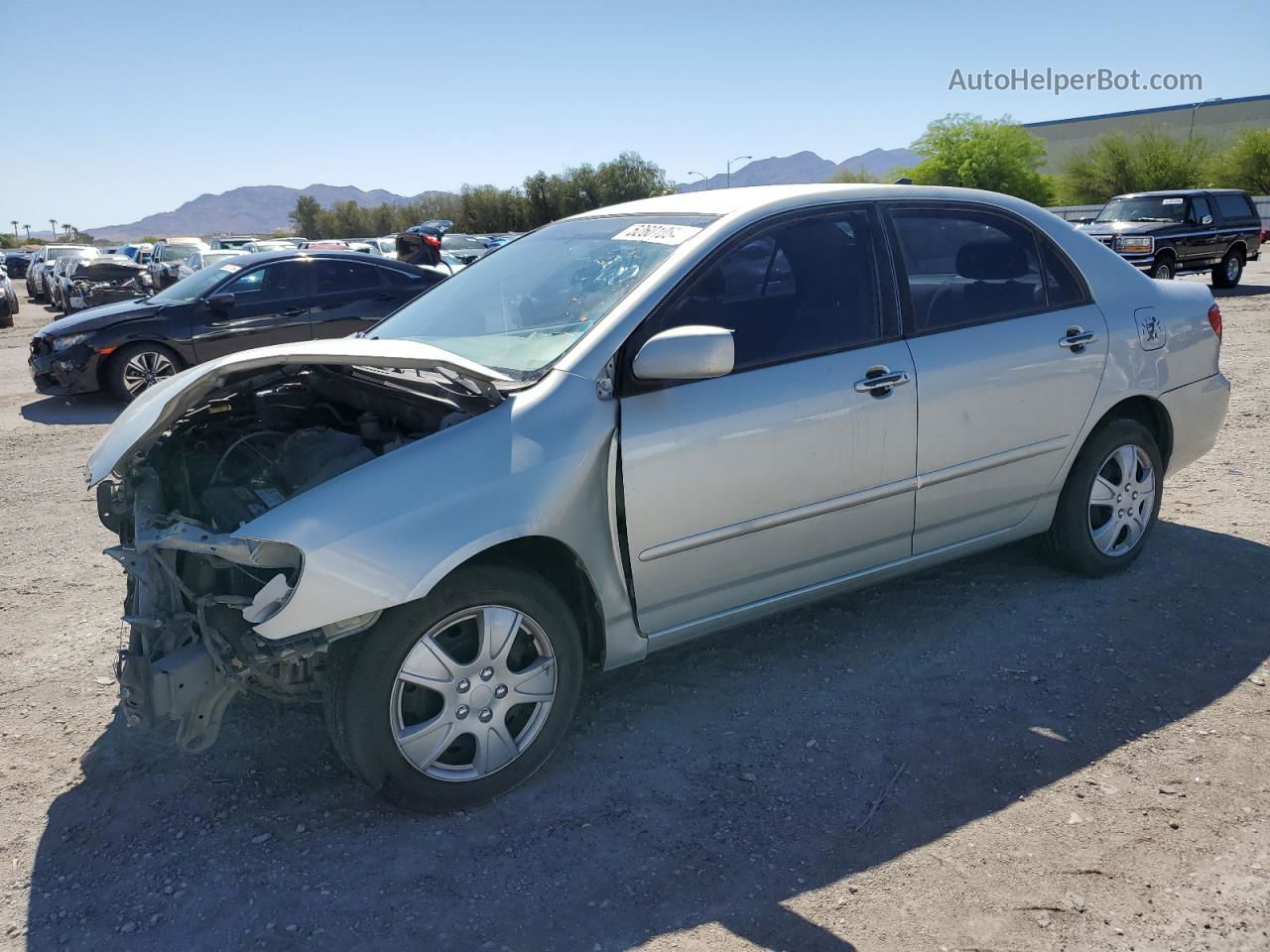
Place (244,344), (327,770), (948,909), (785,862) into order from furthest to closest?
(244,344) < (327,770) < (785,862) < (948,909)

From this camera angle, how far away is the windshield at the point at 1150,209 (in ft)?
59.4

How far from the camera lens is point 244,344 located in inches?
416

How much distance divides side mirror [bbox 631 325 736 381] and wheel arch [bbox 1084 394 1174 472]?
217cm

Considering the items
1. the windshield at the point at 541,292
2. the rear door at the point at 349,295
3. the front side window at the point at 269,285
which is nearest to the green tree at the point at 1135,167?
the rear door at the point at 349,295

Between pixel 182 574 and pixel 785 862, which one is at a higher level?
pixel 182 574

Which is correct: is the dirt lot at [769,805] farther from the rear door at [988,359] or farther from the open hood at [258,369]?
the open hood at [258,369]

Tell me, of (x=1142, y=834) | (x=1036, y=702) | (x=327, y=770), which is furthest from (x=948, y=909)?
(x=327, y=770)

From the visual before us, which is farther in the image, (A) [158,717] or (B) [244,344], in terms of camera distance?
(B) [244,344]

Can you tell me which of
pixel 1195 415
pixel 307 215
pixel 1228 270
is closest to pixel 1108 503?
pixel 1195 415

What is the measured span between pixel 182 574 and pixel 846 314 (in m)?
2.50

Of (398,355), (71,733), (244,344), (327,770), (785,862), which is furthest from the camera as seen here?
(244,344)

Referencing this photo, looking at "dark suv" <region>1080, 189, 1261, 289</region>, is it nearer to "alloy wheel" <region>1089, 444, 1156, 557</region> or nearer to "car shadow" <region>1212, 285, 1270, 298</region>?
"car shadow" <region>1212, 285, 1270, 298</region>

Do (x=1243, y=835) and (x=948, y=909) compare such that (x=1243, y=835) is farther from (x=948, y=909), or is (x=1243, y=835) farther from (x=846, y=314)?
(x=846, y=314)

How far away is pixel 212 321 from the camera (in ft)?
34.6
